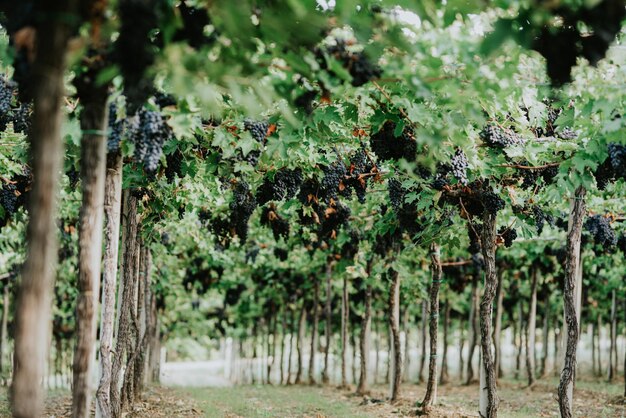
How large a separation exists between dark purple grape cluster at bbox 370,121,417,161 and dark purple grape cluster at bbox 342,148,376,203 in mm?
2033

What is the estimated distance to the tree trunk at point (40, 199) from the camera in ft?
9.50

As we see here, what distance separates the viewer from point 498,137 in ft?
21.4

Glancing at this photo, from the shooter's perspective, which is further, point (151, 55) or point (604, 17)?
point (604, 17)

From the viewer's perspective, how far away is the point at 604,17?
10.6ft

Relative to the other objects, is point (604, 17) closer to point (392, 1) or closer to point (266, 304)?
point (392, 1)

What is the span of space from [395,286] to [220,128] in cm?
822

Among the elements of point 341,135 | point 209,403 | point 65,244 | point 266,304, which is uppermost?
point 341,135

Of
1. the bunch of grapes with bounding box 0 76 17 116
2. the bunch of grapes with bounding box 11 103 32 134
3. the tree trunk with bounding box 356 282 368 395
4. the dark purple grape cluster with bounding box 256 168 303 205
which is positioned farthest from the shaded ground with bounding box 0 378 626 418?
the bunch of grapes with bounding box 0 76 17 116

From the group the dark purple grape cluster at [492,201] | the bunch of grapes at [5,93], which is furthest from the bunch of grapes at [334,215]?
the bunch of grapes at [5,93]

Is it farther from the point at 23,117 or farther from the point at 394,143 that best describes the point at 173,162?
the point at 394,143

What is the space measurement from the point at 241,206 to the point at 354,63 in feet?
17.7

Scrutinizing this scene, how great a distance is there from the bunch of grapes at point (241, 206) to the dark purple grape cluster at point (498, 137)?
3.38 m

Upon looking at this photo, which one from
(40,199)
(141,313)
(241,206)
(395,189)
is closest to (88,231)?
(40,199)

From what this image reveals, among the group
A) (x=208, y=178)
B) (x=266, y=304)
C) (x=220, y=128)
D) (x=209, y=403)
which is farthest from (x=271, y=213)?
(x=266, y=304)
